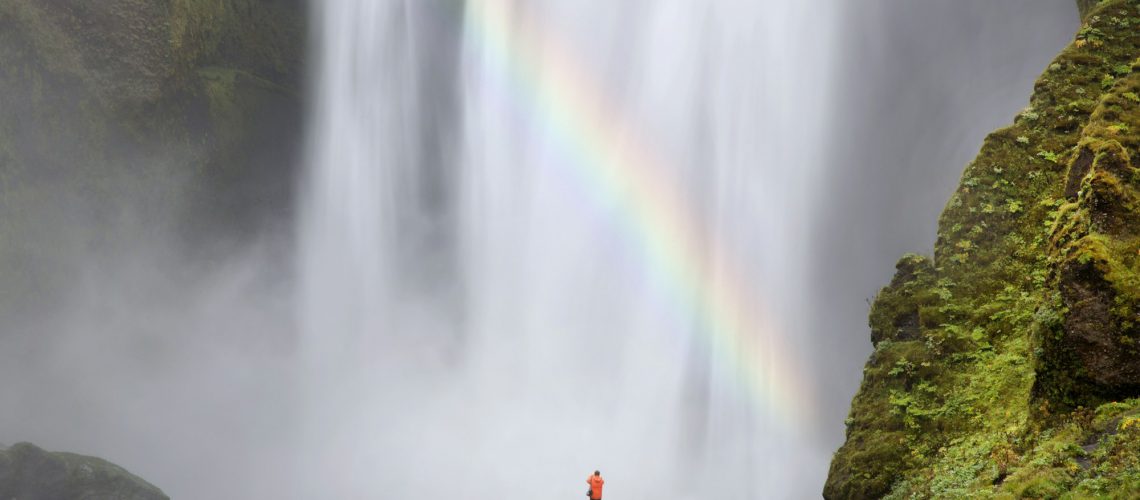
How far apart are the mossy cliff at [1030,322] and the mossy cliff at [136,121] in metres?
35.0

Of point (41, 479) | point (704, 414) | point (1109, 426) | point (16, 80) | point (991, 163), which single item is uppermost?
point (16, 80)

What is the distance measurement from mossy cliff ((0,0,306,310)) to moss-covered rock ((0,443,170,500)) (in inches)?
417

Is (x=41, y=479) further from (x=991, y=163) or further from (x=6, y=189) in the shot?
(x=991, y=163)

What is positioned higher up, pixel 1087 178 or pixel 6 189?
pixel 6 189

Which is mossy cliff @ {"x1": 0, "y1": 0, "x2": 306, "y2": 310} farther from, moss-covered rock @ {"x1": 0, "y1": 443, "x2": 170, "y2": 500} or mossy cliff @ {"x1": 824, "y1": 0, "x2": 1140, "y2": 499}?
mossy cliff @ {"x1": 824, "y1": 0, "x2": 1140, "y2": 499}

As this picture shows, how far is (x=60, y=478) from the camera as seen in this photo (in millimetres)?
26391

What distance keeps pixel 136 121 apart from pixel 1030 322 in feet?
123

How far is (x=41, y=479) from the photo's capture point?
26.1m

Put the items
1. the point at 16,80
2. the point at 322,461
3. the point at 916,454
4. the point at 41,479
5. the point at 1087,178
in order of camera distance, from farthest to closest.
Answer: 1. the point at 322,461
2. the point at 16,80
3. the point at 41,479
4. the point at 916,454
5. the point at 1087,178

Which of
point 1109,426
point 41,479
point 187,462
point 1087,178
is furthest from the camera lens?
point 187,462

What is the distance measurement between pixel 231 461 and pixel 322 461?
4.44 meters

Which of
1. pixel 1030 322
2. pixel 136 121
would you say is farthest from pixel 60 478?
pixel 1030 322

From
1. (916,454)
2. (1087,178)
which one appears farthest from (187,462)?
(1087,178)

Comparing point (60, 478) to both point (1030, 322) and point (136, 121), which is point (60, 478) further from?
point (1030, 322)
